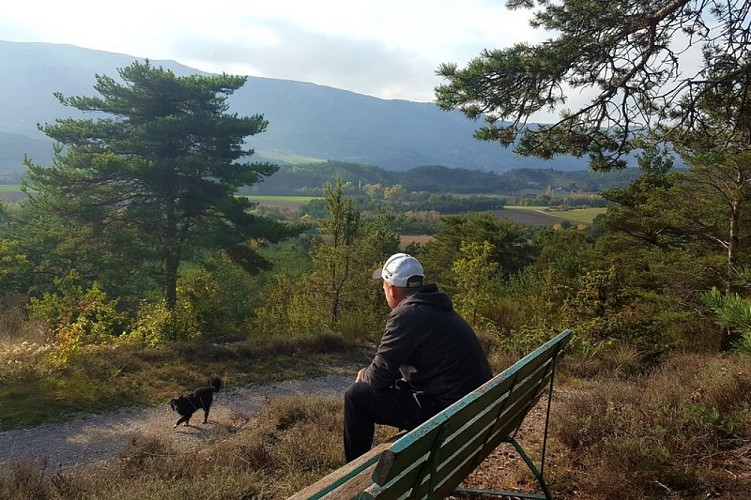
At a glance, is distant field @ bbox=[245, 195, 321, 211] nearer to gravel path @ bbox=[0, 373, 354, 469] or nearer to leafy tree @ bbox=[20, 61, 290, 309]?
leafy tree @ bbox=[20, 61, 290, 309]

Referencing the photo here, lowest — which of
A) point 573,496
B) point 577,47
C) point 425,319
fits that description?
point 573,496

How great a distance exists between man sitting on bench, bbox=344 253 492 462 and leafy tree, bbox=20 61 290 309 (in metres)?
15.9

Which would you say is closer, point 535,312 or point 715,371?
point 715,371

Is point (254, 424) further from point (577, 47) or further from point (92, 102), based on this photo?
point (92, 102)

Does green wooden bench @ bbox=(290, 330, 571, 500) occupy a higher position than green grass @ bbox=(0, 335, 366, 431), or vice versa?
green wooden bench @ bbox=(290, 330, 571, 500)

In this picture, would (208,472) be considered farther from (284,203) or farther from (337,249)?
(284,203)

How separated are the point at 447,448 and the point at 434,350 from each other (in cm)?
83

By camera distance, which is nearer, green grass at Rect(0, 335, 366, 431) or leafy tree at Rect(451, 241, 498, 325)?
green grass at Rect(0, 335, 366, 431)

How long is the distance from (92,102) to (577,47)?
17585mm

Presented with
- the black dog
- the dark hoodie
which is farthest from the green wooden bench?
the black dog

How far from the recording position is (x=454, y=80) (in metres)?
5.02

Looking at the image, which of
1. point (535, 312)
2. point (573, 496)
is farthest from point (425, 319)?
point (535, 312)

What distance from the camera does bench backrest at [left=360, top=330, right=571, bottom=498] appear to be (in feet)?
4.36

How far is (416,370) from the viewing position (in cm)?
258
